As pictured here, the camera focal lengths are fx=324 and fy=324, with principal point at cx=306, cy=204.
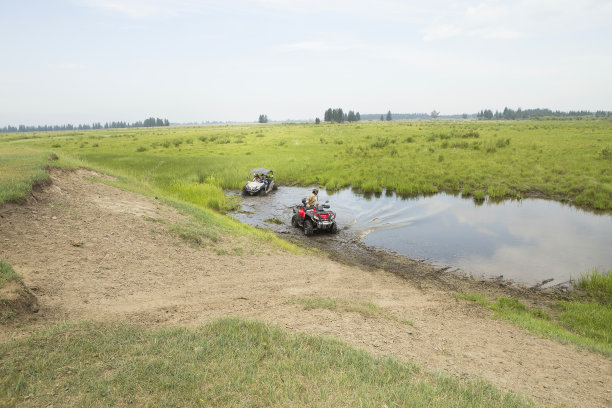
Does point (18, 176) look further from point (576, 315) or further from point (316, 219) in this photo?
point (576, 315)

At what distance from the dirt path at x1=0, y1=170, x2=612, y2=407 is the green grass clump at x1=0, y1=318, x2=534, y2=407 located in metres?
0.76

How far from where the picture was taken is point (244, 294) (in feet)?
29.2

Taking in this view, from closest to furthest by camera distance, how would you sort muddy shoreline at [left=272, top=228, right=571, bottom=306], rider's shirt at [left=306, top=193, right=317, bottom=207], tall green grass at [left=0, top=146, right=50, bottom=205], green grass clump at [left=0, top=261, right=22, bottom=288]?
green grass clump at [left=0, top=261, right=22, bottom=288], tall green grass at [left=0, top=146, right=50, bottom=205], muddy shoreline at [left=272, top=228, right=571, bottom=306], rider's shirt at [left=306, top=193, right=317, bottom=207]

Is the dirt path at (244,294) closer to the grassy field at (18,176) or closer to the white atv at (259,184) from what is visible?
the grassy field at (18,176)

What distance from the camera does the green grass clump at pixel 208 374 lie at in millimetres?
4336

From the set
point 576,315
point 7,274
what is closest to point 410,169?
point 576,315

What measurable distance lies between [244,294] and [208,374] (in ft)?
13.5

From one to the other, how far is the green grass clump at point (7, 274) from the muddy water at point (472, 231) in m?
12.8

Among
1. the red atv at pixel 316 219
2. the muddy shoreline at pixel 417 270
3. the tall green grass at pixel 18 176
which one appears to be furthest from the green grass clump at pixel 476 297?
the tall green grass at pixel 18 176

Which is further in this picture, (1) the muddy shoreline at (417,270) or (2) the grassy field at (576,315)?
(1) the muddy shoreline at (417,270)

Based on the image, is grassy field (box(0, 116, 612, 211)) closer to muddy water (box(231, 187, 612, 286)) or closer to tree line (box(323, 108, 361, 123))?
muddy water (box(231, 187, 612, 286))

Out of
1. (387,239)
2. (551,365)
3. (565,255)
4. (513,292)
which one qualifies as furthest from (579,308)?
(387,239)

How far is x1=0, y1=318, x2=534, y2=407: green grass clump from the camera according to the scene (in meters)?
4.34

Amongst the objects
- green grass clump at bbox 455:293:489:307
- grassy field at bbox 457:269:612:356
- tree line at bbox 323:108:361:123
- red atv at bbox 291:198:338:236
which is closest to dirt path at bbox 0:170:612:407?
green grass clump at bbox 455:293:489:307
